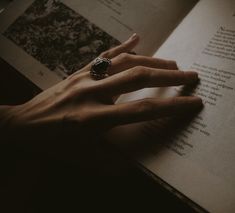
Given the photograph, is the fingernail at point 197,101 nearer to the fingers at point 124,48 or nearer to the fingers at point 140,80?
the fingers at point 140,80

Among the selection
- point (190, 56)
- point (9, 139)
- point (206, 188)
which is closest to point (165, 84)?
point (190, 56)

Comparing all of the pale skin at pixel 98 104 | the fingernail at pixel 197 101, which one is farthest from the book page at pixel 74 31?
the fingernail at pixel 197 101

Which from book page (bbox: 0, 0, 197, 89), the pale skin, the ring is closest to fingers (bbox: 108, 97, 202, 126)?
the pale skin

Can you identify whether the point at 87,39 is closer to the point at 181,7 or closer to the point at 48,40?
the point at 48,40

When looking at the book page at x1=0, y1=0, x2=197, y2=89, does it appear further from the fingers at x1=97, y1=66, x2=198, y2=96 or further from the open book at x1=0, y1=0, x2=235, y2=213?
the fingers at x1=97, y1=66, x2=198, y2=96

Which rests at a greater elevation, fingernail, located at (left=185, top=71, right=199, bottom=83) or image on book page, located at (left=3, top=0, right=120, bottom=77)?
fingernail, located at (left=185, top=71, right=199, bottom=83)
